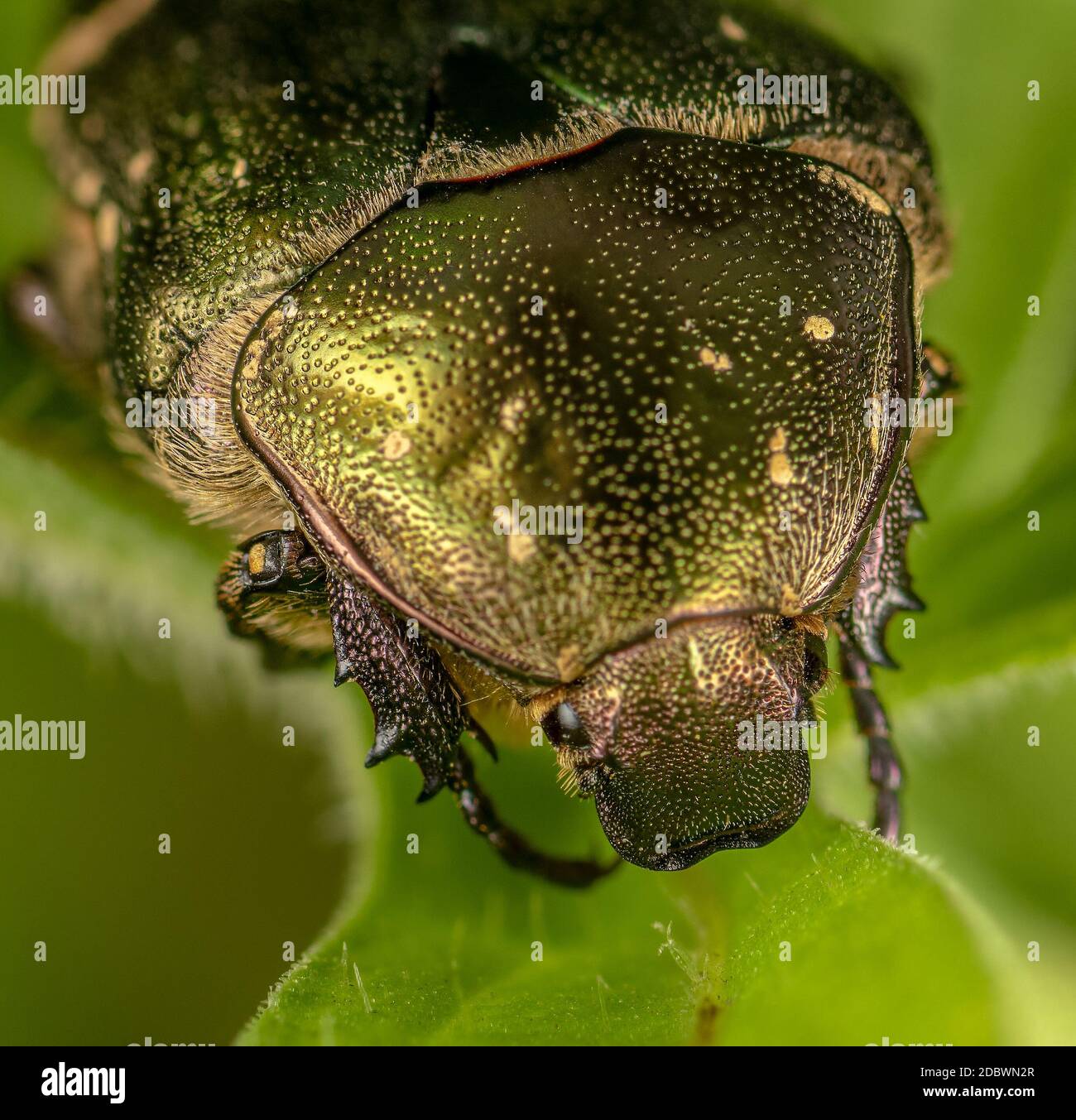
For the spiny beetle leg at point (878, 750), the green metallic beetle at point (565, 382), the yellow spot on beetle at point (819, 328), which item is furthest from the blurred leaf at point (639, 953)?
the yellow spot on beetle at point (819, 328)

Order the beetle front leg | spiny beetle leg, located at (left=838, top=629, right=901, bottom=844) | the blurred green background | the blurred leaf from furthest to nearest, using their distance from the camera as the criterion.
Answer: spiny beetle leg, located at (left=838, top=629, right=901, bottom=844), the beetle front leg, the blurred green background, the blurred leaf

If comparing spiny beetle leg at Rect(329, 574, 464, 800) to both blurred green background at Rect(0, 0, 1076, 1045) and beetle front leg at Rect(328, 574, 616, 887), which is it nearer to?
beetle front leg at Rect(328, 574, 616, 887)

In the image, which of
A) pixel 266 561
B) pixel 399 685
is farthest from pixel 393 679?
pixel 266 561

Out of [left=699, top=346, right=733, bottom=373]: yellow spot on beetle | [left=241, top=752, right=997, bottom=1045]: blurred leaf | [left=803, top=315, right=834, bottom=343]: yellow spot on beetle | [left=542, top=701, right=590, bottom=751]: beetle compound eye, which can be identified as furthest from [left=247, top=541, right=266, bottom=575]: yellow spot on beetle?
[left=803, top=315, right=834, bottom=343]: yellow spot on beetle

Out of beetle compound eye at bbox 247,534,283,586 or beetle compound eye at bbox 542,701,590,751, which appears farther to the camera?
beetle compound eye at bbox 247,534,283,586

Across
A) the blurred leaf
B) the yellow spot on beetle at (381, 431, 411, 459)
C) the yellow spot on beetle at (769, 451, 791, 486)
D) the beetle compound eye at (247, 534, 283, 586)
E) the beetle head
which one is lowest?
the blurred leaf

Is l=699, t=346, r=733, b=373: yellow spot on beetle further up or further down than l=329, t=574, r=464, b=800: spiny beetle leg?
further up

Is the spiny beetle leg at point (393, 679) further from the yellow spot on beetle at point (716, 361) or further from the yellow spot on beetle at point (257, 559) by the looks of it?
the yellow spot on beetle at point (716, 361)

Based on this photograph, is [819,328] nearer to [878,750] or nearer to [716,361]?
[716,361]
